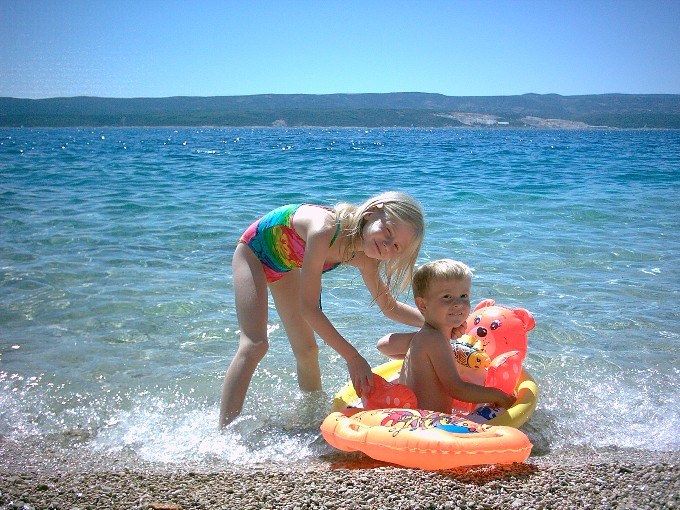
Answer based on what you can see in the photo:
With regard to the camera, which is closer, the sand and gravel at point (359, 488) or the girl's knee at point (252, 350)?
the sand and gravel at point (359, 488)

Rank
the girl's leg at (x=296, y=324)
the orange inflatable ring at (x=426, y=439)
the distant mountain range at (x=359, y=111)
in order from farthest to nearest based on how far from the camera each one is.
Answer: the distant mountain range at (x=359, y=111) → the girl's leg at (x=296, y=324) → the orange inflatable ring at (x=426, y=439)

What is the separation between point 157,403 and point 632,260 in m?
5.03

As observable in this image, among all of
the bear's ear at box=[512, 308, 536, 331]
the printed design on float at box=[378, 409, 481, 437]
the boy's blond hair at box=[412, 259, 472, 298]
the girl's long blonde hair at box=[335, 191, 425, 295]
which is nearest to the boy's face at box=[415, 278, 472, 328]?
the boy's blond hair at box=[412, 259, 472, 298]

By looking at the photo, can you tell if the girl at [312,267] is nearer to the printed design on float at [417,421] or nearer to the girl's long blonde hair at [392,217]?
the girl's long blonde hair at [392,217]

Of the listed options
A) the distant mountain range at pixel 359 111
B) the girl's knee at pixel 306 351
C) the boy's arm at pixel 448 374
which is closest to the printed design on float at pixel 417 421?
the boy's arm at pixel 448 374

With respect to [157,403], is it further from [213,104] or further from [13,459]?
[213,104]

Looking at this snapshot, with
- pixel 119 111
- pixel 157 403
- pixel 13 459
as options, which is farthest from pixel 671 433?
pixel 119 111

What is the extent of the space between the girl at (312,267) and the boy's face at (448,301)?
14 centimetres

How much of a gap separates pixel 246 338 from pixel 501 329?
51.2 inches

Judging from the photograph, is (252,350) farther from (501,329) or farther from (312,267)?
(501,329)

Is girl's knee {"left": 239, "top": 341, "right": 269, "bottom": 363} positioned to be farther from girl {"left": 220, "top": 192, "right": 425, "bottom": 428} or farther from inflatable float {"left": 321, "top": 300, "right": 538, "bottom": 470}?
inflatable float {"left": 321, "top": 300, "right": 538, "bottom": 470}

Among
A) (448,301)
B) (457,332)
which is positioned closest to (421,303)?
(448,301)

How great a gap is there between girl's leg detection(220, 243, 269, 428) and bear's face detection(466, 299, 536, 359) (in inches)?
44.5

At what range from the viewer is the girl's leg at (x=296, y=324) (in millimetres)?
3152
